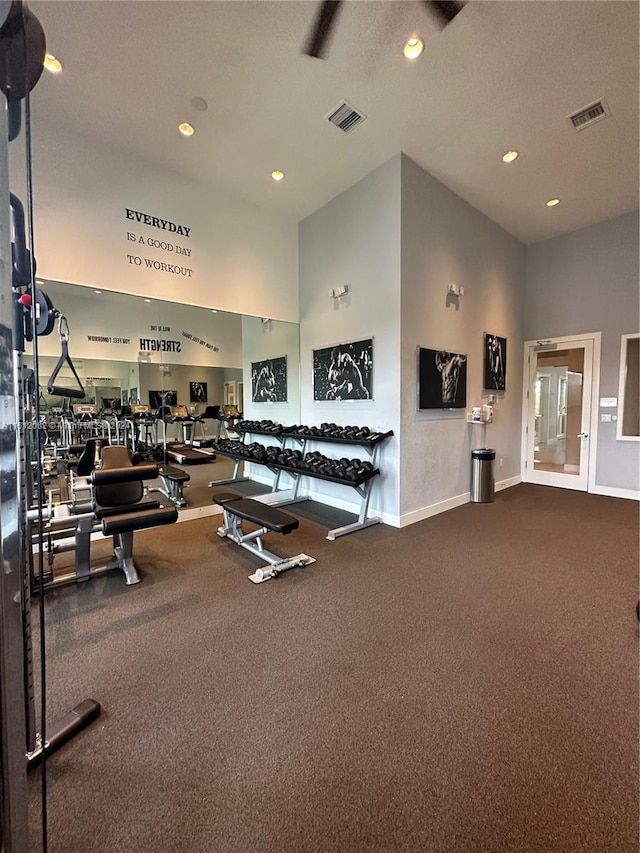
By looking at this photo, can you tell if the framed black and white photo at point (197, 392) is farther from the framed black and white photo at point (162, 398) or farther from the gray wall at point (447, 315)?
the gray wall at point (447, 315)

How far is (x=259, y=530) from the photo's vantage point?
3.25 meters

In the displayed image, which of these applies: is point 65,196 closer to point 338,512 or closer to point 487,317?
point 338,512

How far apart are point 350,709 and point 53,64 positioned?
16.2 ft

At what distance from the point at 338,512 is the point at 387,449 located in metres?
1.11

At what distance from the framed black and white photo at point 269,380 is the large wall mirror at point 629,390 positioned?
16.8ft

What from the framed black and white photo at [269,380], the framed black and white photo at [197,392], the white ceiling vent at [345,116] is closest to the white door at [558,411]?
the framed black and white photo at [269,380]

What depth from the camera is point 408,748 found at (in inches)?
57.2

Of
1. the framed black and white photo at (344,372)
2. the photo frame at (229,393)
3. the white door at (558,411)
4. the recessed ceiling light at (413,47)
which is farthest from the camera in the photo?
the white door at (558,411)

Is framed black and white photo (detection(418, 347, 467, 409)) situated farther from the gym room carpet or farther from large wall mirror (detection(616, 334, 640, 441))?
large wall mirror (detection(616, 334, 640, 441))

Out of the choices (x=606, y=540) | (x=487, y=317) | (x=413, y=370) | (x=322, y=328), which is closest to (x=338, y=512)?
(x=413, y=370)

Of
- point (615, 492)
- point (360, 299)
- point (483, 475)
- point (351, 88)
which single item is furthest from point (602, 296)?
point (351, 88)

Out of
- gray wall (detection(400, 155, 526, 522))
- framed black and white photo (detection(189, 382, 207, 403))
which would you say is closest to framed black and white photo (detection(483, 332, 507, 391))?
gray wall (detection(400, 155, 526, 522))

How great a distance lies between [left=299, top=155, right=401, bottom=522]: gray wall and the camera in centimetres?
401

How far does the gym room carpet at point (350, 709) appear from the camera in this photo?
47.1 inches
